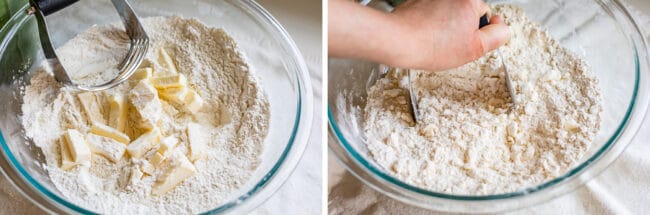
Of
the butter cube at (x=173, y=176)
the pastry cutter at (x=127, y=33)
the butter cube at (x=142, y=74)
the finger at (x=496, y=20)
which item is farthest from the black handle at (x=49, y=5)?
the finger at (x=496, y=20)

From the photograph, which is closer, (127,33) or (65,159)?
(65,159)

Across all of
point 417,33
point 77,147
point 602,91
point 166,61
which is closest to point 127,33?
point 166,61

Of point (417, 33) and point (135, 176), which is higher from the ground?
point (417, 33)

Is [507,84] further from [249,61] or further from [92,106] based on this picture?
[92,106]

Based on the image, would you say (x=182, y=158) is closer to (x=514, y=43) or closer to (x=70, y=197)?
(x=70, y=197)

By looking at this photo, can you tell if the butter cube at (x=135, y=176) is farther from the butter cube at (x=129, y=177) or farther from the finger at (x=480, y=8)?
the finger at (x=480, y=8)

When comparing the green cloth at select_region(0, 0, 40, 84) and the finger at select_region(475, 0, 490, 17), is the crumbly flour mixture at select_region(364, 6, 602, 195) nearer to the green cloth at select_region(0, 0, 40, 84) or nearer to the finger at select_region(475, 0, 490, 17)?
the finger at select_region(475, 0, 490, 17)
